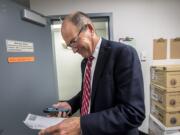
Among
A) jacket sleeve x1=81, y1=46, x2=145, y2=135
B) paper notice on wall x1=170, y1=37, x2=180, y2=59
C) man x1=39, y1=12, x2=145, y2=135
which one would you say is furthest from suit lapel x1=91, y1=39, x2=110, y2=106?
paper notice on wall x1=170, y1=37, x2=180, y2=59

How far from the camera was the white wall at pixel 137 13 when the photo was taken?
233cm

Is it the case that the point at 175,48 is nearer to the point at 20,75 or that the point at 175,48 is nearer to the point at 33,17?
the point at 33,17

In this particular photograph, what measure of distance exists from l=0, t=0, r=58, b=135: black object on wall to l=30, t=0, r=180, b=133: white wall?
44 cm

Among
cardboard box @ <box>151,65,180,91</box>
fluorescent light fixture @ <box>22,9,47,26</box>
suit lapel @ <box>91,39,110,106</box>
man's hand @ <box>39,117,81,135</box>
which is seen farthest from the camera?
cardboard box @ <box>151,65,180,91</box>

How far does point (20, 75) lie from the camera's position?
1.60 meters

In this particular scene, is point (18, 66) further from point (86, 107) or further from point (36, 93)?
point (86, 107)

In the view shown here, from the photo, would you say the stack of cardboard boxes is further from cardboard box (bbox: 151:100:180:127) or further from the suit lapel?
the suit lapel

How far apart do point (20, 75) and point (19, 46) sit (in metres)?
0.25

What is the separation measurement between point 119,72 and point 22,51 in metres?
1.09

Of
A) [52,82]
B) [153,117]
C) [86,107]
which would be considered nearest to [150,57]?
[153,117]

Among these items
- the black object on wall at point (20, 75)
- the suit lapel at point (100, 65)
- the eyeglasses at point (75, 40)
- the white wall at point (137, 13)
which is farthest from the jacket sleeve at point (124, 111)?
the white wall at point (137, 13)

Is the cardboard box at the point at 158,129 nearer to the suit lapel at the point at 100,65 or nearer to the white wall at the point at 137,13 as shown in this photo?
the white wall at the point at 137,13

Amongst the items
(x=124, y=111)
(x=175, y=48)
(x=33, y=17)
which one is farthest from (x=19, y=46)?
(x=175, y=48)

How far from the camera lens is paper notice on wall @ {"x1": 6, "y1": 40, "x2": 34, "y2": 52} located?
4.87 ft
